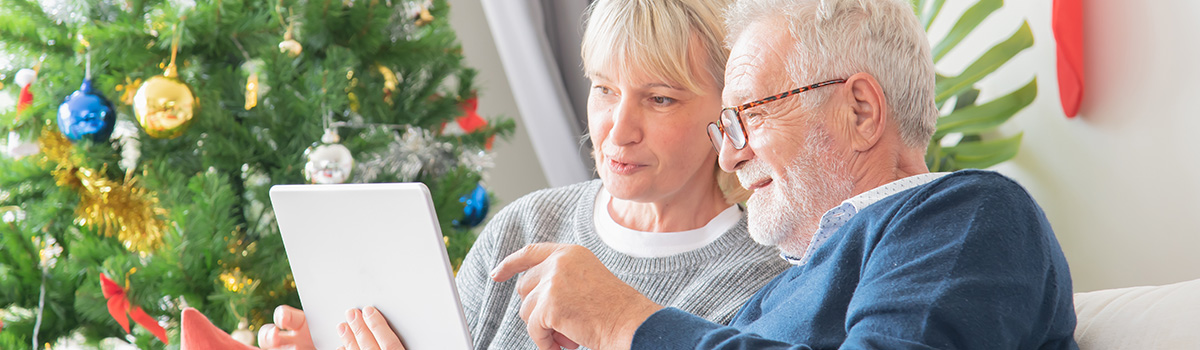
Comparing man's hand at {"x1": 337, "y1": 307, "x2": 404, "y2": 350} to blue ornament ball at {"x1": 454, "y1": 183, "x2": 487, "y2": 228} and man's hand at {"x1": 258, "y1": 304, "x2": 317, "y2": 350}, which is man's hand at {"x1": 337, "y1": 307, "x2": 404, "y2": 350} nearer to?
man's hand at {"x1": 258, "y1": 304, "x2": 317, "y2": 350}

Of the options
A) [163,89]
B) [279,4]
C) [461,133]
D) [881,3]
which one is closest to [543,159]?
[461,133]

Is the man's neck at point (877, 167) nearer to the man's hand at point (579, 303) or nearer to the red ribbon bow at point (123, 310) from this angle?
the man's hand at point (579, 303)

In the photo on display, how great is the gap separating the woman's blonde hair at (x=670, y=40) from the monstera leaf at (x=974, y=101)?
0.69 metres

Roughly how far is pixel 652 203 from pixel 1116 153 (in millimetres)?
885

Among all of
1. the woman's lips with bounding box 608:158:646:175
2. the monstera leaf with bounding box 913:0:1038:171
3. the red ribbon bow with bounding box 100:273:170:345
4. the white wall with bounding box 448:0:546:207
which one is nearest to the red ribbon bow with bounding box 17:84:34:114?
the red ribbon bow with bounding box 100:273:170:345

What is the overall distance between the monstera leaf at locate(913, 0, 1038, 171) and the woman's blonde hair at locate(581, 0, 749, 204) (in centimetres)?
69

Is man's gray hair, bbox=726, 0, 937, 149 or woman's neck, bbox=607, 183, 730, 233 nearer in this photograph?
man's gray hair, bbox=726, 0, 937, 149

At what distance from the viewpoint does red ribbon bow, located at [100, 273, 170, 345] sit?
148 centimetres

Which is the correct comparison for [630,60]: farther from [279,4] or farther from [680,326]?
[279,4]

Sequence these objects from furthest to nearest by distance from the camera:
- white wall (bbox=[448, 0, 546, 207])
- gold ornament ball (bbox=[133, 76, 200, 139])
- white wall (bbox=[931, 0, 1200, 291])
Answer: white wall (bbox=[448, 0, 546, 207]) → gold ornament ball (bbox=[133, 76, 200, 139]) → white wall (bbox=[931, 0, 1200, 291])

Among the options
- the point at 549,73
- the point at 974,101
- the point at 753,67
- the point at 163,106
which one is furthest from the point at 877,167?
the point at 549,73

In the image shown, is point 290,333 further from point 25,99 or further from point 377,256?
point 25,99

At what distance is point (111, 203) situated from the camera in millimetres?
1627

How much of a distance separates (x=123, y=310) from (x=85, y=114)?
355 mm
